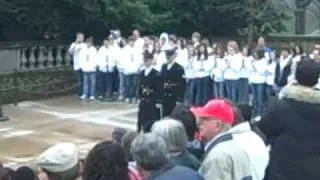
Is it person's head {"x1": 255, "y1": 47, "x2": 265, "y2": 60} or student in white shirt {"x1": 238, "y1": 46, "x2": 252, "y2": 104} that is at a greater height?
person's head {"x1": 255, "y1": 47, "x2": 265, "y2": 60}

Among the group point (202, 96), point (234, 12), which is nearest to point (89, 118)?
point (202, 96)

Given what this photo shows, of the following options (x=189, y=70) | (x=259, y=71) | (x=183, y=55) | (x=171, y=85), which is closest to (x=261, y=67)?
(x=259, y=71)

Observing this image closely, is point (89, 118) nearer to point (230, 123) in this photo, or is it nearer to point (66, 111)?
point (66, 111)

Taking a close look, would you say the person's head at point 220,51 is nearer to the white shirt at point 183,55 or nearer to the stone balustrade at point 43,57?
the white shirt at point 183,55

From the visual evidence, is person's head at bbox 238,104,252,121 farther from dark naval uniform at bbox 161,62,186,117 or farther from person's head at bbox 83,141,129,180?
dark naval uniform at bbox 161,62,186,117

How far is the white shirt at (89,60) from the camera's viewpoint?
2147 cm

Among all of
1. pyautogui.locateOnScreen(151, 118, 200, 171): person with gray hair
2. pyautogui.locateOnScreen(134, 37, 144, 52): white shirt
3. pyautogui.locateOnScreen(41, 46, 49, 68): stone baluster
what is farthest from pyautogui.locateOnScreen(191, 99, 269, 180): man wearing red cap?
pyautogui.locateOnScreen(41, 46, 49, 68): stone baluster

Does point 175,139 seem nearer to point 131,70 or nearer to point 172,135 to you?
point 172,135

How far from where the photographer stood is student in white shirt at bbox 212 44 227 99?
1955 cm

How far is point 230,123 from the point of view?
589 centimetres

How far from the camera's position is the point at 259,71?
62.2ft

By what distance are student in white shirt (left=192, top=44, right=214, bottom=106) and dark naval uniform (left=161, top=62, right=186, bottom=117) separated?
4.27 metres

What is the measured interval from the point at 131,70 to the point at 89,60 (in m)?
1.19

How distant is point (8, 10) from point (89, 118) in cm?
618
